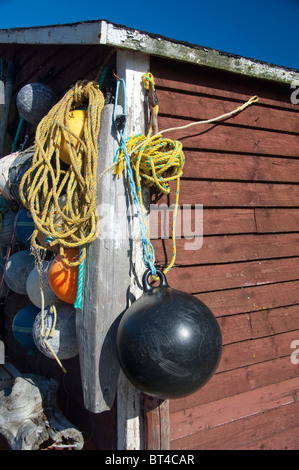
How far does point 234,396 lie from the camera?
2.49 m

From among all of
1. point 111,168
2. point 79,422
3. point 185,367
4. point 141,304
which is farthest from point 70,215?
point 79,422

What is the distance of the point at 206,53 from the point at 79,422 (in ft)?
8.91

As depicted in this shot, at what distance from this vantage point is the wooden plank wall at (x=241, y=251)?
2.32 metres

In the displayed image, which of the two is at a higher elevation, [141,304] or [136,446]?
[141,304]

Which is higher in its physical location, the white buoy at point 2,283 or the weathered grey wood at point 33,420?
the white buoy at point 2,283

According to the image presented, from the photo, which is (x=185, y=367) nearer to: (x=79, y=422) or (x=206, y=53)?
(x=79, y=422)

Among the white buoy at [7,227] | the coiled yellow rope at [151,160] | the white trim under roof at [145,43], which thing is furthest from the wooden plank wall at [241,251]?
the white buoy at [7,227]

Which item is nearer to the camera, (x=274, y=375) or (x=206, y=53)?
(x=206, y=53)

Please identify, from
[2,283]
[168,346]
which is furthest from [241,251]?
[2,283]

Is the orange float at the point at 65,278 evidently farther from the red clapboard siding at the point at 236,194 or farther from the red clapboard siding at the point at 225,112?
the red clapboard siding at the point at 225,112

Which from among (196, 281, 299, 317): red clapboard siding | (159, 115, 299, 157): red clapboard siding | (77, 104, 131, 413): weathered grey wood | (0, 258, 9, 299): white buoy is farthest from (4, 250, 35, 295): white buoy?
(159, 115, 299, 157): red clapboard siding

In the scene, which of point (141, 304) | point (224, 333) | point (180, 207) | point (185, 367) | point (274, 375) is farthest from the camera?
point (274, 375)

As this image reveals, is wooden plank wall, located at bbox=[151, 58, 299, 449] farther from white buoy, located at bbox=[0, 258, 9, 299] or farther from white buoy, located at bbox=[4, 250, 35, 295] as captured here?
white buoy, located at bbox=[0, 258, 9, 299]

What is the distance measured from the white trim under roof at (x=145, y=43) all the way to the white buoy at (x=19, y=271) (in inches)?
61.9
